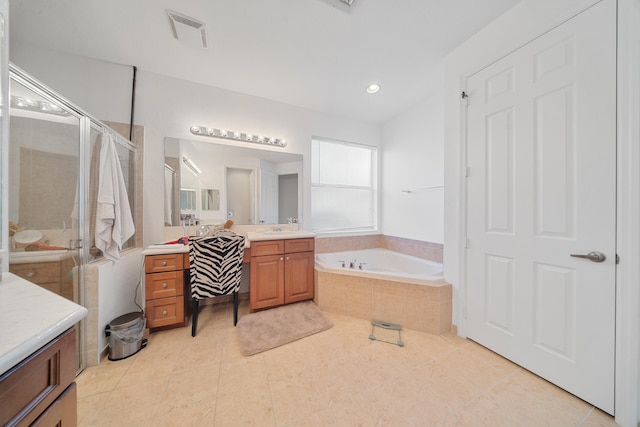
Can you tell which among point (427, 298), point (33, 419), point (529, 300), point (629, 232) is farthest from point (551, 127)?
point (33, 419)

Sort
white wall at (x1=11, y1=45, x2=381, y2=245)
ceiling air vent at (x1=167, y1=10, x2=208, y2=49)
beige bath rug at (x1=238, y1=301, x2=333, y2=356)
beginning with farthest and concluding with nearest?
white wall at (x1=11, y1=45, x2=381, y2=245)
beige bath rug at (x1=238, y1=301, x2=333, y2=356)
ceiling air vent at (x1=167, y1=10, x2=208, y2=49)

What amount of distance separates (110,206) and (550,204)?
3.24 meters

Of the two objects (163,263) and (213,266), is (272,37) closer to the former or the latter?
(213,266)

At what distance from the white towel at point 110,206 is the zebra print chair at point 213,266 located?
560 millimetres

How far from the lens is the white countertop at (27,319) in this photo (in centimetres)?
47

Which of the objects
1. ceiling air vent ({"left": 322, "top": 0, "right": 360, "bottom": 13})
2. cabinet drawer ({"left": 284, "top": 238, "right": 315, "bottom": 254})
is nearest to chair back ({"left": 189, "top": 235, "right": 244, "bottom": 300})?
cabinet drawer ({"left": 284, "top": 238, "right": 315, "bottom": 254})

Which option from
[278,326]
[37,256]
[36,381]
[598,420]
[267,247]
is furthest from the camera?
[267,247]

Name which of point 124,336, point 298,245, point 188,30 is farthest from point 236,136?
point 124,336

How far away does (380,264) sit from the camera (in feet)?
10.8

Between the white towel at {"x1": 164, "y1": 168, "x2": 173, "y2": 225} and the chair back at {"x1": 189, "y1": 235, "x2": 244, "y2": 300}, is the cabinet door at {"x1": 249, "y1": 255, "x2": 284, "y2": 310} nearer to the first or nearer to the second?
the chair back at {"x1": 189, "y1": 235, "x2": 244, "y2": 300}

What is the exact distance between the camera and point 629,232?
110 cm

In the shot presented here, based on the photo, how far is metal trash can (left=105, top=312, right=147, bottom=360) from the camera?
5.12ft

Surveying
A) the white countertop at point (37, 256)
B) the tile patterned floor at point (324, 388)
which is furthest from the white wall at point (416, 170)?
the white countertop at point (37, 256)

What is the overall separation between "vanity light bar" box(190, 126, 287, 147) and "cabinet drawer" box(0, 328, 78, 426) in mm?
2278
